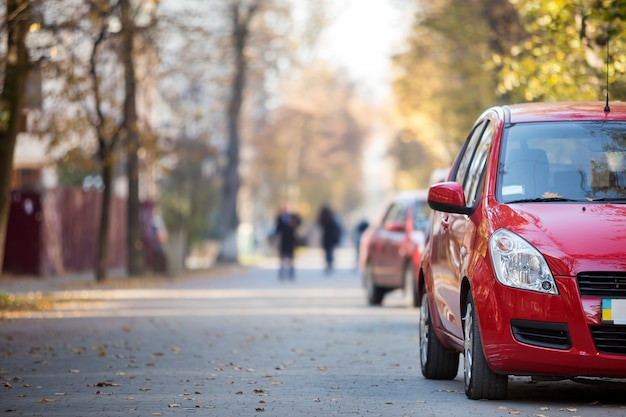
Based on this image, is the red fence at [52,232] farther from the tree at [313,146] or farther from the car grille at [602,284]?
the tree at [313,146]

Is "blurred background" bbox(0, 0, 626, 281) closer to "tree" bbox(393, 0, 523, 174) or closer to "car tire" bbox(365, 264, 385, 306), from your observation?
"tree" bbox(393, 0, 523, 174)

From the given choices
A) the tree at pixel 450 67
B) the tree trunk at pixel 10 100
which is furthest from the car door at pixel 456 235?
the tree trunk at pixel 10 100

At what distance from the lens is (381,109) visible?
100 m

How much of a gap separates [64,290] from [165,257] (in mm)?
10487

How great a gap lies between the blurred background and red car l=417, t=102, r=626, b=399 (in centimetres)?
60

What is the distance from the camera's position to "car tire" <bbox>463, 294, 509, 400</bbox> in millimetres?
9016

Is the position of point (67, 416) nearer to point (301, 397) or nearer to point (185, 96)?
point (301, 397)

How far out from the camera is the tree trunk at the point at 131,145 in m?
26.7

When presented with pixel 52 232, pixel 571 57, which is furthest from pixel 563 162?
pixel 52 232

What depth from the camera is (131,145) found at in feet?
90.2

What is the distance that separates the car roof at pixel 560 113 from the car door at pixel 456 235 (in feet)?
0.60

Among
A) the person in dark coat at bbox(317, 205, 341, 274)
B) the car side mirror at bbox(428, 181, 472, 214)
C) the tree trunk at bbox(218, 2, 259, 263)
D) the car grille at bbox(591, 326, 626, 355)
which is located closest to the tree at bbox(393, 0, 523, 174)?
the person in dark coat at bbox(317, 205, 341, 274)

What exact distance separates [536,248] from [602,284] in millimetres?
430

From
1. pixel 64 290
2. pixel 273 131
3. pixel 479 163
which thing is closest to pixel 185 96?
pixel 64 290
